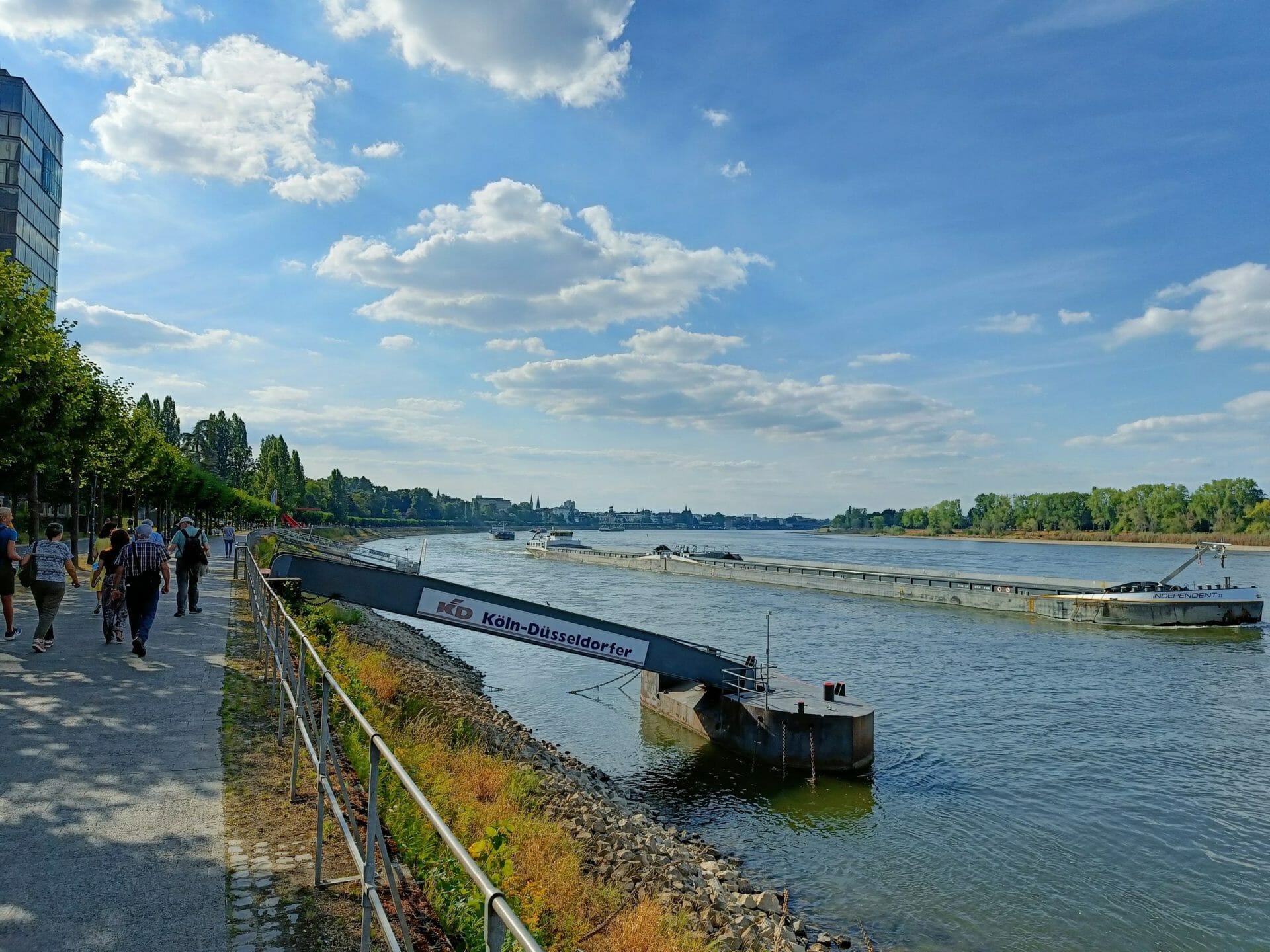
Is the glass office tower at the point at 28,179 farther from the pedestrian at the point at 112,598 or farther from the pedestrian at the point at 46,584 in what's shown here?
the pedestrian at the point at 46,584

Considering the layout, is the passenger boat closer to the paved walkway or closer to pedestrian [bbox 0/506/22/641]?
pedestrian [bbox 0/506/22/641]

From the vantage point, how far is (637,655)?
2000 centimetres

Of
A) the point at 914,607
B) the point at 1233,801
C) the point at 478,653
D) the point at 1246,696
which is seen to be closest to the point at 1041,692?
the point at 1246,696

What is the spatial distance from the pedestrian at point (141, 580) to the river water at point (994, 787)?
405 inches

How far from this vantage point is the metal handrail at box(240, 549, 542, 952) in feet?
8.73

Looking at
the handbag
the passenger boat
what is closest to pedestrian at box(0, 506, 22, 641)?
the handbag

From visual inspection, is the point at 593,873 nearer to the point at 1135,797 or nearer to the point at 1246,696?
the point at 1135,797

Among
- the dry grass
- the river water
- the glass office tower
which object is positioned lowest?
the river water

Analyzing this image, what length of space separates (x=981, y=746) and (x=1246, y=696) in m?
15.1

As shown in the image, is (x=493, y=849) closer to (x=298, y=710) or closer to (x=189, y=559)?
(x=298, y=710)

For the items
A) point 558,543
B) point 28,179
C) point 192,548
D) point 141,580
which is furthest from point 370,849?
point 558,543

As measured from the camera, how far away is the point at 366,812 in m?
7.51

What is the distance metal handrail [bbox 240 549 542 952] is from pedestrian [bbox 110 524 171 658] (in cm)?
271

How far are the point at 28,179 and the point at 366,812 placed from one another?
281ft
